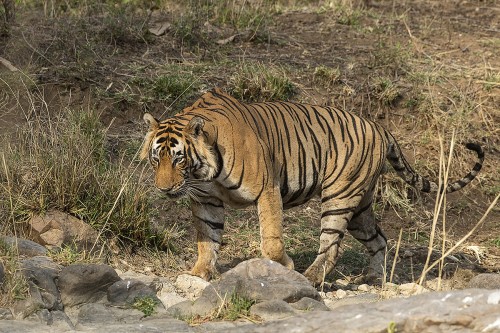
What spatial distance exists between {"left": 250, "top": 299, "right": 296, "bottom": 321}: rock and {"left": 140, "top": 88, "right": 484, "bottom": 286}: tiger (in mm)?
1178

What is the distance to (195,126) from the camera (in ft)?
23.2

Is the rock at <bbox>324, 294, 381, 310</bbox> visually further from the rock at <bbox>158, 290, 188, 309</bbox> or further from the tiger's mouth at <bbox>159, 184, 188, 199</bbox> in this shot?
the tiger's mouth at <bbox>159, 184, 188, 199</bbox>

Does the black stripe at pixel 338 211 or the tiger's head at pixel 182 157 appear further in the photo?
the black stripe at pixel 338 211

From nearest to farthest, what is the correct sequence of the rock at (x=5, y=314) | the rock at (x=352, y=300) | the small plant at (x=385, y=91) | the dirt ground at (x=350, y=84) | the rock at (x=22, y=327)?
the rock at (x=22, y=327)
the rock at (x=5, y=314)
the rock at (x=352, y=300)
the dirt ground at (x=350, y=84)
the small plant at (x=385, y=91)

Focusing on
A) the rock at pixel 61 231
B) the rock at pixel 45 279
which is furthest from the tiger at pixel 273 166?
the rock at pixel 45 279

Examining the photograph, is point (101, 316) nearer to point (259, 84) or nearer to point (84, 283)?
point (84, 283)

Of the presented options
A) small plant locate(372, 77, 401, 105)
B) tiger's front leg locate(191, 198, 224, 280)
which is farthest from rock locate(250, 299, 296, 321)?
small plant locate(372, 77, 401, 105)

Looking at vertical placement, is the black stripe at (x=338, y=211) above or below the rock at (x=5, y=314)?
above

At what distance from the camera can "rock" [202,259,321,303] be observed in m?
6.36

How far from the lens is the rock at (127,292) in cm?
650

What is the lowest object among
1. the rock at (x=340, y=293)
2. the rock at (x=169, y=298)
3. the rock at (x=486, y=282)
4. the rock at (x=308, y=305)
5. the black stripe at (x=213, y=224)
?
the rock at (x=340, y=293)

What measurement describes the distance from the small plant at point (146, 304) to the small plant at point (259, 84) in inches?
169

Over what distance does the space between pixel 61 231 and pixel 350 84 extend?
4461 millimetres

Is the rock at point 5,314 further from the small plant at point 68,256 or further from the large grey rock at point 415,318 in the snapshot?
the large grey rock at point 415,318
